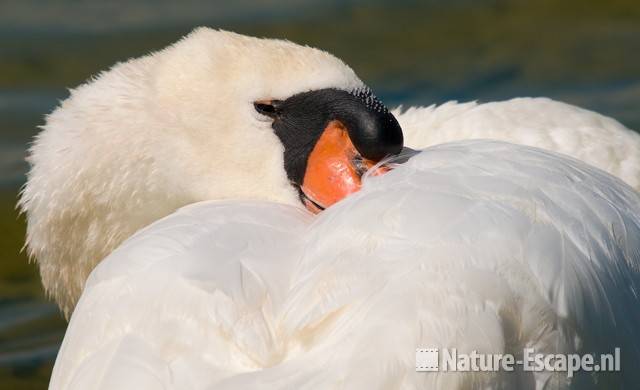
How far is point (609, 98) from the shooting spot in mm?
7578

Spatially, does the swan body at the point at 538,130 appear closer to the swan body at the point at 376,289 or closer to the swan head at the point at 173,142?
the swan head at the point at 173,142

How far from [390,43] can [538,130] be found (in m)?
3.80

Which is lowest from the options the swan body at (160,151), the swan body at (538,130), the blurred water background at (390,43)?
the blurred water background at (390,43)

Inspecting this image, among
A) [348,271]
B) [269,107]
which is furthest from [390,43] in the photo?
[348,271]

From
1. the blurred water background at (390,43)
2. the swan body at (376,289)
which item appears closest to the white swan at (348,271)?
the swan body at (376,289)

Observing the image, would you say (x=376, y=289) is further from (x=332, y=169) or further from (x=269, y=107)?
(x=269, y=107)

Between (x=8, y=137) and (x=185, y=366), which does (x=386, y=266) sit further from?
(x=8, y=137)

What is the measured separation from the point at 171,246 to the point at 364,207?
462 mm

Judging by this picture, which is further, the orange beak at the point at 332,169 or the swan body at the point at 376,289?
the orange beak at the point at 332,169

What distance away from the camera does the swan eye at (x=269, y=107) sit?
405 centimetres

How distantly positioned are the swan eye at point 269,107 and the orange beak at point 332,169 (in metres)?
0.18

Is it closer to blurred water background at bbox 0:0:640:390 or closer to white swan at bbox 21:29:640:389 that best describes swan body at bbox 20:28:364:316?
white swan at bbox 21:29:640:389

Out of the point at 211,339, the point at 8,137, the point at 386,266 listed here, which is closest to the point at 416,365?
the point at 386,266

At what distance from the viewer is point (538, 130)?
4711 millimetres
